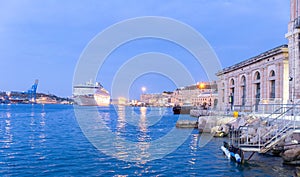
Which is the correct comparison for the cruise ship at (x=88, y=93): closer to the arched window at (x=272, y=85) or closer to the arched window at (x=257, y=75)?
the arched window at (x=257, y=75)

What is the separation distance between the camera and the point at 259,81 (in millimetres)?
43844

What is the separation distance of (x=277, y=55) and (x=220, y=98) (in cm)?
2861

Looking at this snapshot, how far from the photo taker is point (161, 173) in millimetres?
15375

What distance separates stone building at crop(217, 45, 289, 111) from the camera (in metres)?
36.7

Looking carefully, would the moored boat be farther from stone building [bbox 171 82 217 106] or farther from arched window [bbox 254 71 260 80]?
stone building [bbox 171 82 217 106]

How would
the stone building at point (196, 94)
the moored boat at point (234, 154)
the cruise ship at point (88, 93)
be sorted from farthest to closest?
the cruise ship at point (88, 93) < the stone building at point (196, 94) < the moored boat at point (234, 154)

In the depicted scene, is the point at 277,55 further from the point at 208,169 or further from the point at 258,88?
the point at 208,169

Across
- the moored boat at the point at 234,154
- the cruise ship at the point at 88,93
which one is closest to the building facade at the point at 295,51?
the moored boat at the point at 234,154

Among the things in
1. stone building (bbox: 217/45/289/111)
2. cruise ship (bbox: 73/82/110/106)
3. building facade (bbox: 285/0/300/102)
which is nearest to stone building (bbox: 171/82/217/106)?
cruise ship (bbox: 73/82/110/106)

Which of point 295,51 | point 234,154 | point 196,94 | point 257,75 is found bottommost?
point 234,154

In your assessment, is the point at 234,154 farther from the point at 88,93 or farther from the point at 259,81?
the point at 88,93

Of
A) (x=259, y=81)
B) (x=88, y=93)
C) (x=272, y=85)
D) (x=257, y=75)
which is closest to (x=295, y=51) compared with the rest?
(x=272, y=85)

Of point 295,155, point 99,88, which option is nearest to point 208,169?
point 295,155

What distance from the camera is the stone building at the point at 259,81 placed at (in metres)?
36.7
